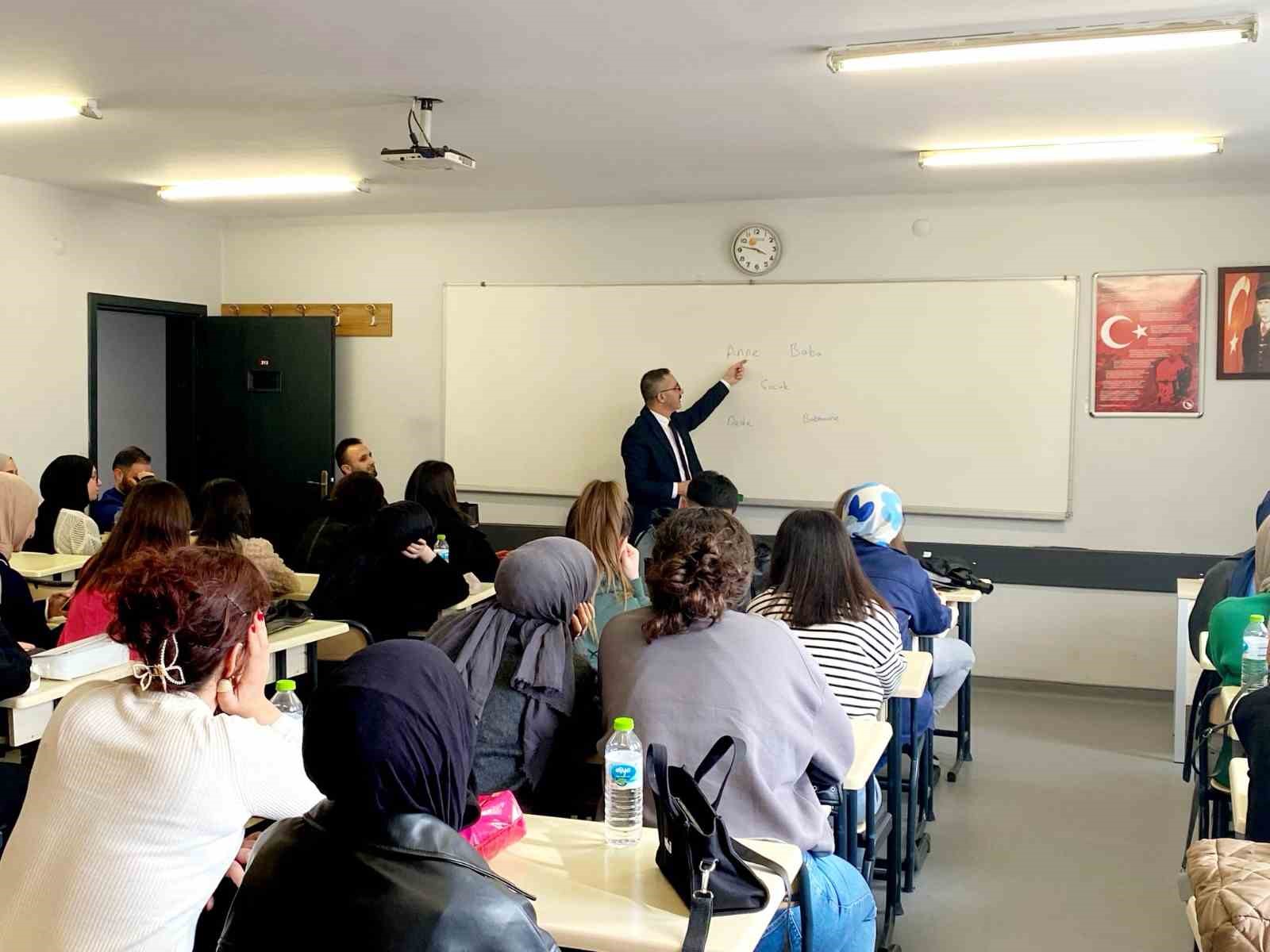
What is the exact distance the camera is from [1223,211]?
243 inches

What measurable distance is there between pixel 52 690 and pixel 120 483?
3456 millimetres

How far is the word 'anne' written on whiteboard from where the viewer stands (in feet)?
22.4

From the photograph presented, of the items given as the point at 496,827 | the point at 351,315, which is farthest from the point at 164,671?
the point at 351,315

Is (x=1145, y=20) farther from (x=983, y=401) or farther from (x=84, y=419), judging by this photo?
(x=84, y=419)

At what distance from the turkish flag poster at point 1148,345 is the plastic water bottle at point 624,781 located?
16.0 ft

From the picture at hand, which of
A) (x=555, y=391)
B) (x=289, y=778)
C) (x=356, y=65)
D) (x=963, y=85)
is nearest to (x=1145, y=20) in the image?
(x=963, y=85)

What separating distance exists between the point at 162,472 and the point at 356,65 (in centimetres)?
515

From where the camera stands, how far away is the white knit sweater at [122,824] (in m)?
1.60

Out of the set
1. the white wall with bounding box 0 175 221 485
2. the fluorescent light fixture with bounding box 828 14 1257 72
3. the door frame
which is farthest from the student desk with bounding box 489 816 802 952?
the door frame

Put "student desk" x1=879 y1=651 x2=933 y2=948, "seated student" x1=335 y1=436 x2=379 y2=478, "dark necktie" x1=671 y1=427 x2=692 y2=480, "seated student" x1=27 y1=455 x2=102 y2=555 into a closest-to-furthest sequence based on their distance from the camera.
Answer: "student desk" x1=879 y1=651 x2=933 y2=948
"seated student" x1=27 y1=455 x2=102 y2=555
"dark necktie" x1=671 y1=427 x2=692 y2=480
"seated student" x1=335 y1=436 x2=379 y2=478

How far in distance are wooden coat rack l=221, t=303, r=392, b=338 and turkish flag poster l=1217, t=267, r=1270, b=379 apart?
4.88m

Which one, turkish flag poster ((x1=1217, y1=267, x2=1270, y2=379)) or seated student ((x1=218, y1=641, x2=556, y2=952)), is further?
turkish flag poster ((x1=1217, y1=267, x2=1270, y2=379))

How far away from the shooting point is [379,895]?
138 cm

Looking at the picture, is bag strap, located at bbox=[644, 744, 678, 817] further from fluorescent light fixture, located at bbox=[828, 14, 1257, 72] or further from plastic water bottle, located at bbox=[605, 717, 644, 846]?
fluorescent light fixture, located at bbox=[828, 14, 1257, 72]
